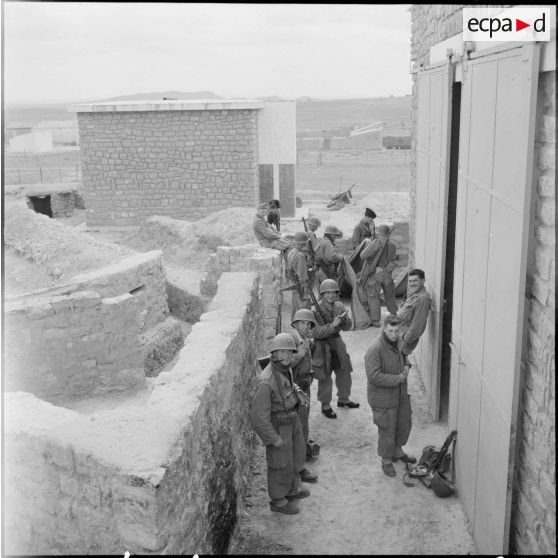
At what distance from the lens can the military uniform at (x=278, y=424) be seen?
18.4 ft

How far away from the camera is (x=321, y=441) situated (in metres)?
7.39

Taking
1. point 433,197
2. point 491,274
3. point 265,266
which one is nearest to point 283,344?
point 491,274

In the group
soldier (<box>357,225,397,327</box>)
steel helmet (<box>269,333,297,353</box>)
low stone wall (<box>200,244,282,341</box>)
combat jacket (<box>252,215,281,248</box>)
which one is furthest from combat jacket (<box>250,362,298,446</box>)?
combat jacket (<box>252,215,281,248</box>)

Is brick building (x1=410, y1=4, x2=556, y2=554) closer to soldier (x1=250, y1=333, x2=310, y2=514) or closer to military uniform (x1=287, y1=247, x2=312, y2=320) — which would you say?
soldier (x1=250, y1=333, x2=310, y2=514)

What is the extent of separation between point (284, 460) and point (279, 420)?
33 cm

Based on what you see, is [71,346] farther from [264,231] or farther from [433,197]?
[433,197]

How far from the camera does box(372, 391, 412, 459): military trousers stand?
6.54 m

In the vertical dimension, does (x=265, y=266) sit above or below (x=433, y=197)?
below

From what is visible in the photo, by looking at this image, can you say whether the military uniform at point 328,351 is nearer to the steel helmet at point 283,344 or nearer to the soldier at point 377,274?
the steel helmet at point 283,344

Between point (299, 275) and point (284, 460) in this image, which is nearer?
point (284, 460)

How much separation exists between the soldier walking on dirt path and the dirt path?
0.24 meters

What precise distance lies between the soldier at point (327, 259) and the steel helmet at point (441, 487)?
15.7 feet

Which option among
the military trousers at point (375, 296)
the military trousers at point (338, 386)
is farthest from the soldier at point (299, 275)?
the military trousers at point (338, 386)

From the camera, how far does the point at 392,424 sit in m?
6.55
